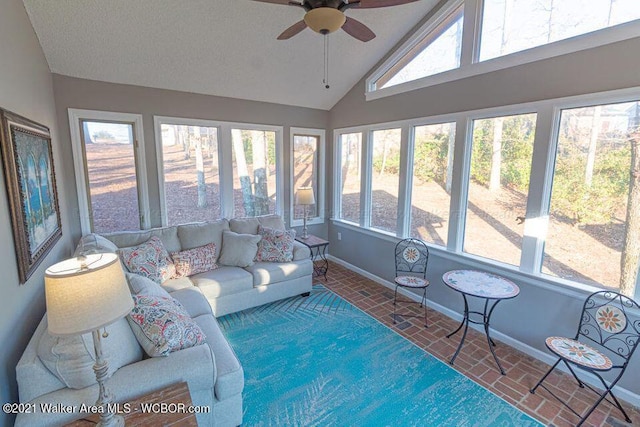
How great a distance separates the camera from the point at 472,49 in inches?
130

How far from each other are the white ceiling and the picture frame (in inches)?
38.9

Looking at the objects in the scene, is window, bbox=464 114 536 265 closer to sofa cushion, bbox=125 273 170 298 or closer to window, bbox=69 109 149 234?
sofa cushion, bbox=125 273 170 298

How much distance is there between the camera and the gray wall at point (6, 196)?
5.63ft

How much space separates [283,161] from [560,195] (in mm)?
3705

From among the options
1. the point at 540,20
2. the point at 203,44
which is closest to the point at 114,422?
the point at 203,44

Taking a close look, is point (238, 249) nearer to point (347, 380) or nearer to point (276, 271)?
point (276, 271)

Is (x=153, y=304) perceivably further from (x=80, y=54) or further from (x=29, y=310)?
(x=80, y=54)

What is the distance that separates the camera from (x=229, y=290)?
3561mm

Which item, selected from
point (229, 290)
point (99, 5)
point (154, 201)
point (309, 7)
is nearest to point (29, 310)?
point (229, 290)

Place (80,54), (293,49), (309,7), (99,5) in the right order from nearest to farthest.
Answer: (309,7) → (99,5) → (80,54) → (293,49)

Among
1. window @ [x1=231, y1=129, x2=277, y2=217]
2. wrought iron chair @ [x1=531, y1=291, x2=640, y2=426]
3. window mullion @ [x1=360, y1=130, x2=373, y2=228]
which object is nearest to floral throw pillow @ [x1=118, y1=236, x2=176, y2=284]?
window @ [x1=231, y1=129, x2=277, y2=217]

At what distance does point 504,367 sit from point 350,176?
339cm

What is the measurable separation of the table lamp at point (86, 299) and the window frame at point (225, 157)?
9.62 feet

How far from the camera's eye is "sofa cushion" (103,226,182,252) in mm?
3527
